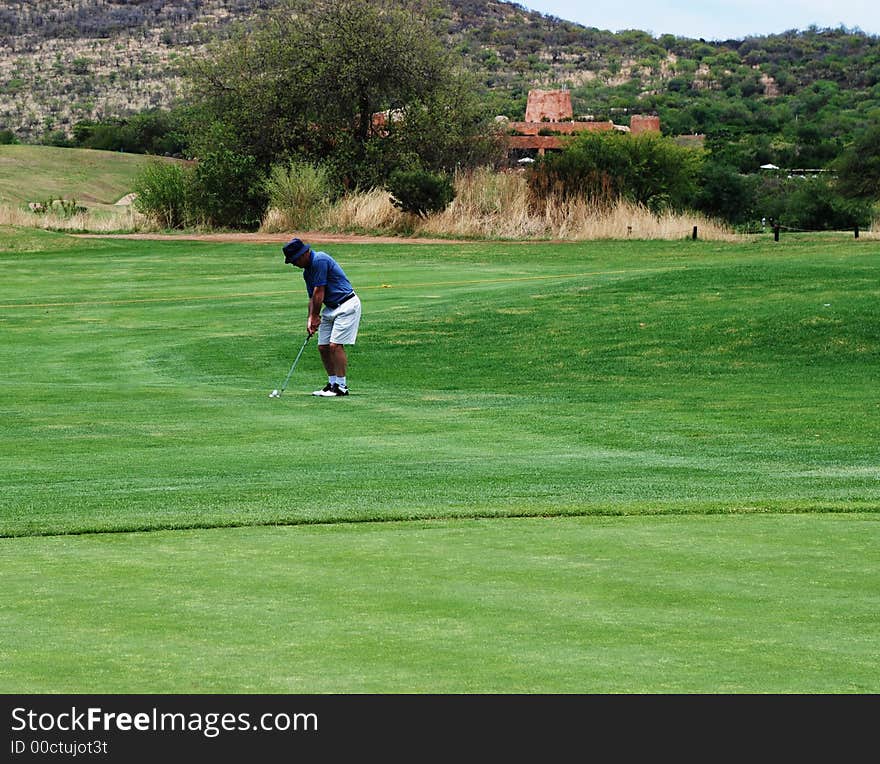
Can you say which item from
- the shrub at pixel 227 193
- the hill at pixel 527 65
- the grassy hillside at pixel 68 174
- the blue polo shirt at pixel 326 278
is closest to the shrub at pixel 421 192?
the shrub at pixel 227 193

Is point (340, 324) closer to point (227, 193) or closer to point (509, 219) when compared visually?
point (509, 219)

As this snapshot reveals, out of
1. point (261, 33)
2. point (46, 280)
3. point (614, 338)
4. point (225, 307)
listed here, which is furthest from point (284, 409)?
point (261, 33)

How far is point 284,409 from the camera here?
15.6 m

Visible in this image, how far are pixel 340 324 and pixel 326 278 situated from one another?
0.53 meters

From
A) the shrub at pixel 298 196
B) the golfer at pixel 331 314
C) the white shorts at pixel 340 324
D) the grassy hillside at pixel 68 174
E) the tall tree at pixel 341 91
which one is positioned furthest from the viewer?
the grassy hillside at pixel 68 174

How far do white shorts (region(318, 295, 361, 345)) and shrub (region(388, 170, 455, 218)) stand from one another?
29288 mm

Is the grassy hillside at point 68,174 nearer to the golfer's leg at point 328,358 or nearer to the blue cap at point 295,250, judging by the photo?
the golfer's leg at point 328,358

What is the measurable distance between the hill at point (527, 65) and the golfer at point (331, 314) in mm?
90333

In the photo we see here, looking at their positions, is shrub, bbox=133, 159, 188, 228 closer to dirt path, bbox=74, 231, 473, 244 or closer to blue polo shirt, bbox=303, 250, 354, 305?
dirt path, bbox=74, 231, 473, 244

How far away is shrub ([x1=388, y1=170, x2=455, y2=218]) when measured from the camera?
46.2 metres

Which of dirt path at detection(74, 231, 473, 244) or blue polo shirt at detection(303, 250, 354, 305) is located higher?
blue polo shirt at detection(303, 250, 354, 305)

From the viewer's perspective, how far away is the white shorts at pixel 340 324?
16938 mm

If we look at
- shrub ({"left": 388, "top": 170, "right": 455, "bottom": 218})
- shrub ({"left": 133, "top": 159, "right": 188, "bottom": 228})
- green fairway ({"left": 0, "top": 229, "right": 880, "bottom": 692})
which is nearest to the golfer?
green fairway ({"left": 0, "top": 229, "right": 880, "bottom": 692})

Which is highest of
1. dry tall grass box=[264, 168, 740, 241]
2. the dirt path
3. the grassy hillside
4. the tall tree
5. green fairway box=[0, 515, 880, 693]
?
the tall tree
